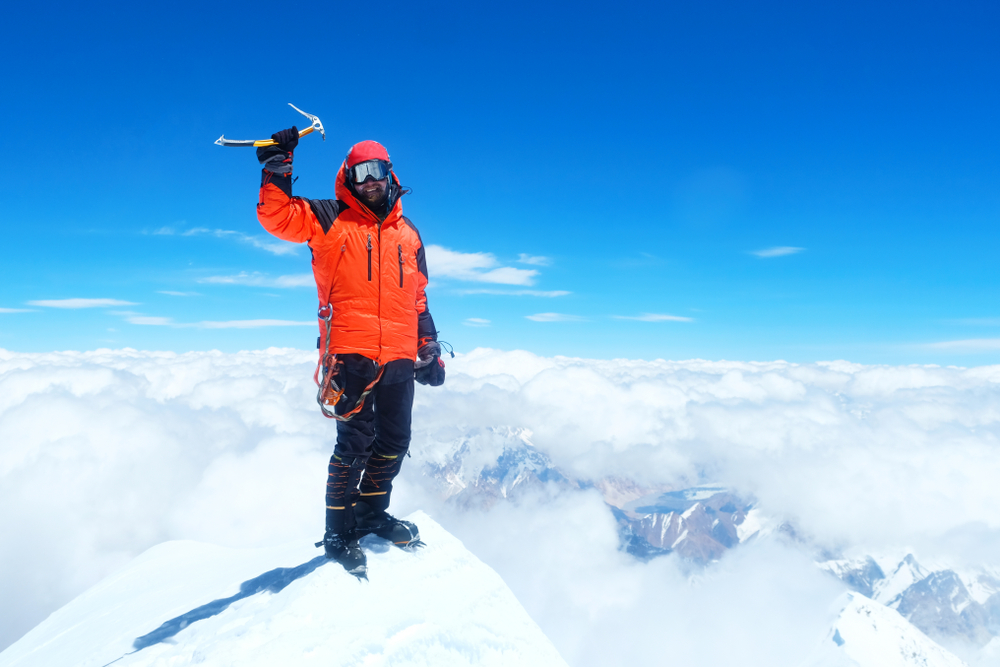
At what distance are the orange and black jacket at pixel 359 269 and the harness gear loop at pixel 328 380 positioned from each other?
7 cm

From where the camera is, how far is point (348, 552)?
5.66 meters

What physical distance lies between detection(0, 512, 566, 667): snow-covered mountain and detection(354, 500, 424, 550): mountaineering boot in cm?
14

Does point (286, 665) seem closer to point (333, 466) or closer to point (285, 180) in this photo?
point (333, 466)

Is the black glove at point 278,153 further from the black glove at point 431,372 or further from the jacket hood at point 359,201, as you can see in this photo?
the black glove at point 431,372

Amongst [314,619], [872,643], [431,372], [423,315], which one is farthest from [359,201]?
[872,643]

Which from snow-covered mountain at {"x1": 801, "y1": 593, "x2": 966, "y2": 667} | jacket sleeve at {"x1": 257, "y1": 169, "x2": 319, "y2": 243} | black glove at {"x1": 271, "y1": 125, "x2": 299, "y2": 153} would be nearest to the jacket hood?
jacket sleeve at {"x1": 257, "y1": 169, "x2": 319, "y2": 243}

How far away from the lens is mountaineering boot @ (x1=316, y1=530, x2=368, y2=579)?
18.1ft

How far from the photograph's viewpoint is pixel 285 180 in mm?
4809

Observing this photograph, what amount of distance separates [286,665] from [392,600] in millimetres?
1447

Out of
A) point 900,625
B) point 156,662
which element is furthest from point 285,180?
point 900,625

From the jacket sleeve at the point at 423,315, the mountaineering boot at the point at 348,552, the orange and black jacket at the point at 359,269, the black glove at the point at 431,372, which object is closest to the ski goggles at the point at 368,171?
the orange and black jacket at the point at 359,269

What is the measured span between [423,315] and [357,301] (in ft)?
4.30

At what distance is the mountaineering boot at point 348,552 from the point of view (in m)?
5.51

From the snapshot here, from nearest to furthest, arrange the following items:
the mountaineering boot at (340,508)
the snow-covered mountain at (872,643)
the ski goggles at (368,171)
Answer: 1. the ski goggles at (368,171)
2. the mountaineering boot at (340,508)
3. the snow-covered mountain at (872,643)
